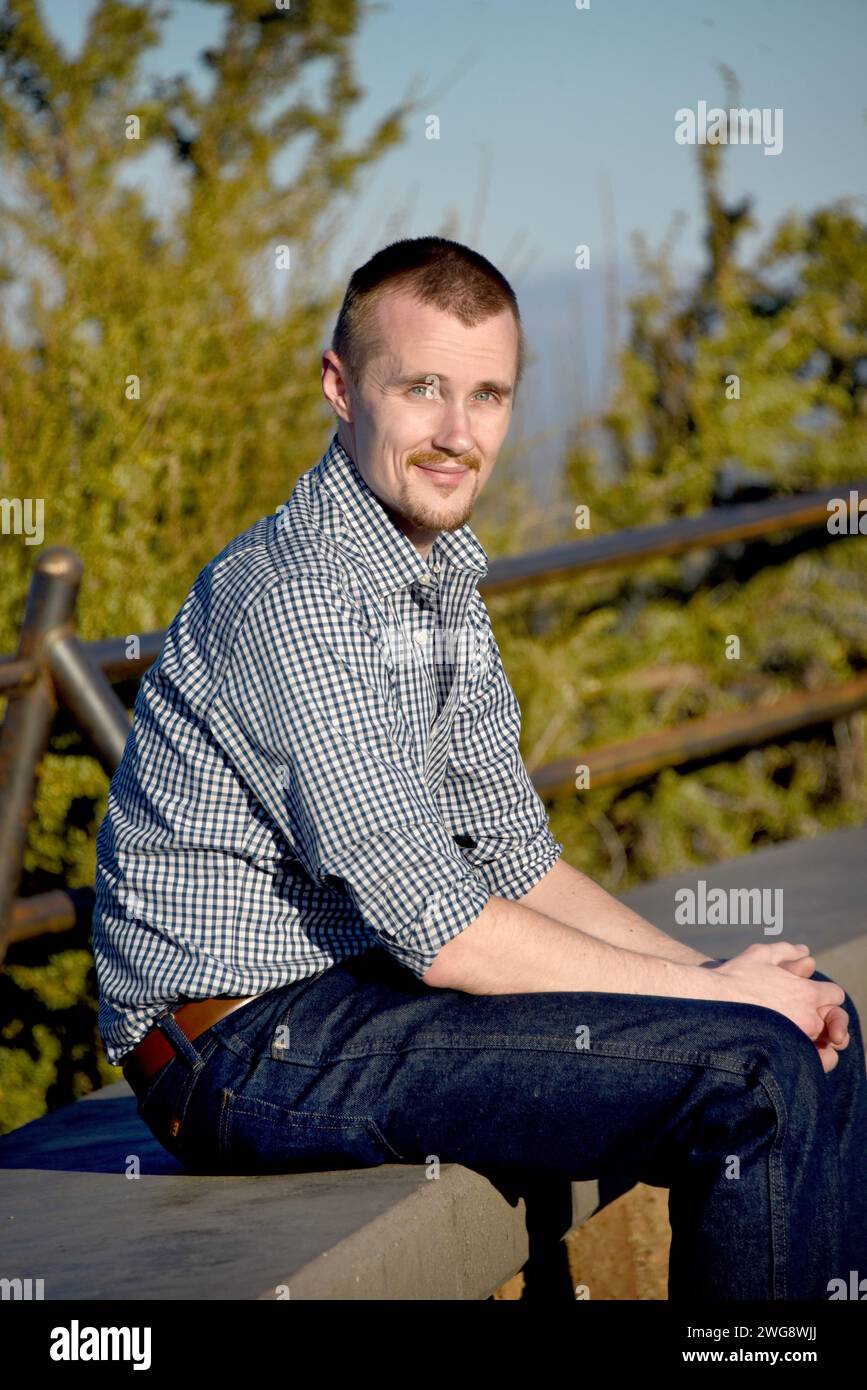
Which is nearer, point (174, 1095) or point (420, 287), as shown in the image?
point (174, 1095)

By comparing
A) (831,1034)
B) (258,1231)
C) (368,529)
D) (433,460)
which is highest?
(433,460)

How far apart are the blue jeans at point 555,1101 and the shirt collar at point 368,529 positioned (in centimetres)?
54

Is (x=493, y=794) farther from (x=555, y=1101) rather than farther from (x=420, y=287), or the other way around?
(x=420, y=287)

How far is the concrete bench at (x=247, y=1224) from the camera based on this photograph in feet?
6.15

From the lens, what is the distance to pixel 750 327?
5.85 metres

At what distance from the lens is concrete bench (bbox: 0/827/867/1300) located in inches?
73.9

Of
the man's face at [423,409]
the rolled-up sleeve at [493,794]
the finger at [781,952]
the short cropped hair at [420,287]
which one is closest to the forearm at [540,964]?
the finger at [781,952]

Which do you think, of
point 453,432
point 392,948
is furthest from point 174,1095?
point 453,432

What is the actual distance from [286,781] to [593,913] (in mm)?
715

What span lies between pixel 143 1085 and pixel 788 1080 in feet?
2.82

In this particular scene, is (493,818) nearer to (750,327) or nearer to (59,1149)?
(59,1149)

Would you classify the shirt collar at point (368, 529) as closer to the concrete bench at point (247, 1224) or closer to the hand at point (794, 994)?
the hand at point (794, 994)

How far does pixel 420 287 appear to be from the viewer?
2.27m

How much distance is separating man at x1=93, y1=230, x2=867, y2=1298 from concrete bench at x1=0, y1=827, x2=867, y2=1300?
6 cm
